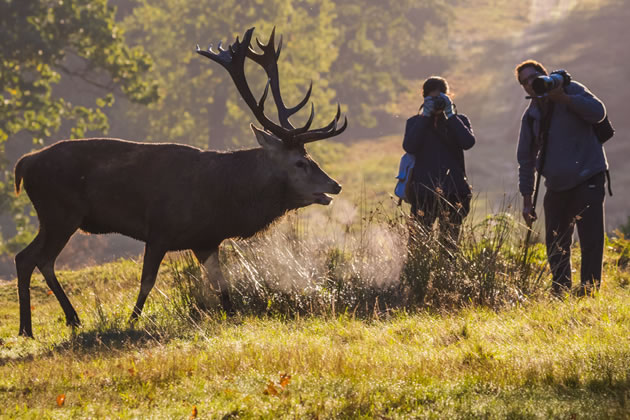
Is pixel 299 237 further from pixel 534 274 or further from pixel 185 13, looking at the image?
pixel 185 13

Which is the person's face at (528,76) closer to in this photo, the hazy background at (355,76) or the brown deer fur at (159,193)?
the brown deer fur at (159,193)

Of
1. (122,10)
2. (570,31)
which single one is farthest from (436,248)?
(570,31)

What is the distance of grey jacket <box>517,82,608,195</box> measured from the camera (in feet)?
24.8

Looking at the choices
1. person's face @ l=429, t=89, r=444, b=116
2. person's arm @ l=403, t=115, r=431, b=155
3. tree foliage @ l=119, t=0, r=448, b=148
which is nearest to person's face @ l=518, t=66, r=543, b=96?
person's face @ l=429, t=89, r=444, b=116

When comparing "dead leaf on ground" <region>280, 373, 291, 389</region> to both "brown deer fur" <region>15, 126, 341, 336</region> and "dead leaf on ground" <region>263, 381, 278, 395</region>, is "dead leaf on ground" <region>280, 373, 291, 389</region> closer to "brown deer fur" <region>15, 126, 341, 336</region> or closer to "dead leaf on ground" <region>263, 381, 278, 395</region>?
"dead leaf on ground" <region>263, 381, 278, 395</region>

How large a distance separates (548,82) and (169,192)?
3904mm

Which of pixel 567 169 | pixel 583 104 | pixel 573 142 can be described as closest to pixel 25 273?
pixel 567 169

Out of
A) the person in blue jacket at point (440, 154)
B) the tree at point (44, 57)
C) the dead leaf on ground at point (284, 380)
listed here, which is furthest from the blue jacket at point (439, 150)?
the tree at point (44, 57)

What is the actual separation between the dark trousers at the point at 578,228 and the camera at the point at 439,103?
1.43 meters

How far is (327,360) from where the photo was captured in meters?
5.52

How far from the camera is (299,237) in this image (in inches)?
356

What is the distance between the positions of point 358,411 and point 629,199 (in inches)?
982

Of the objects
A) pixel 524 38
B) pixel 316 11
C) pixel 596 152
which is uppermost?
pixel 524 38

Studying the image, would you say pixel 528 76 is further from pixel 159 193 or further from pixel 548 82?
pixel 159 193
